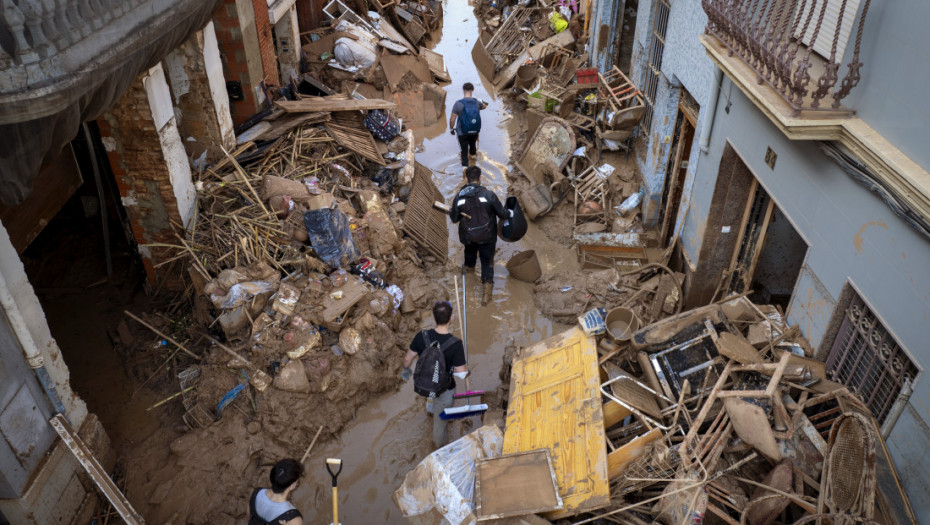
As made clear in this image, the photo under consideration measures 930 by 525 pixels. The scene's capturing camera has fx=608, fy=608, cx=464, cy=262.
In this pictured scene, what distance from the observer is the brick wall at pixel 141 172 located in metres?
7.20

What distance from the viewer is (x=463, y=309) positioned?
8609mm

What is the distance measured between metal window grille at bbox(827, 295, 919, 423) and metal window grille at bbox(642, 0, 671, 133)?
5.89m

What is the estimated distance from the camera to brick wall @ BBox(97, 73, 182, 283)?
720cm

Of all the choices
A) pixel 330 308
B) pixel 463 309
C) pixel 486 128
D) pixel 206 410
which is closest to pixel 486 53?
pixel 486 128

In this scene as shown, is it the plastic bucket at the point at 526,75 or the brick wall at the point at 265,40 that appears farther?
the plastic bucket at the point at 526,75

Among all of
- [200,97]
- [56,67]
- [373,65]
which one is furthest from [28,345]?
[373,65]

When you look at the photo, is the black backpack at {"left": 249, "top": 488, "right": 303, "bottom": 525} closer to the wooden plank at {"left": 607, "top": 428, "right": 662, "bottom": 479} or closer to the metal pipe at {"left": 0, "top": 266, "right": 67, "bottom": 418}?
the metal pipe at {"left": 0, "top": 266, "right": 67, "bottom": 418}

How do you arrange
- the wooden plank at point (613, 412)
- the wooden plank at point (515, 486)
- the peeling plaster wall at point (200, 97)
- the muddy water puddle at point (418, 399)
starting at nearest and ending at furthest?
the wooden plank at point (515, 486) → the wooden plank at point (613, 412) → the muddy water puddle at point (418, 399) → the peeling plaster wall at point (200, 97)

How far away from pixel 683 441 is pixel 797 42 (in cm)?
373

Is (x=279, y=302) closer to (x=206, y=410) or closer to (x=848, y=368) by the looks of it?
(x=206, y=410)

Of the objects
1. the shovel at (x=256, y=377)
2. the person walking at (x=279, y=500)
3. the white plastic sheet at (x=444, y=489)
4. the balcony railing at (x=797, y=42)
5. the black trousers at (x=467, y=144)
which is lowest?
the black trousers at (x=467, y=144)

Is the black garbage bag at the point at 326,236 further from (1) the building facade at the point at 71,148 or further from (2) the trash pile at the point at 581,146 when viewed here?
(2) the trash pile at the point at 581,146

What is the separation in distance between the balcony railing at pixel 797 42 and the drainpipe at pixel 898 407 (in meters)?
2.05

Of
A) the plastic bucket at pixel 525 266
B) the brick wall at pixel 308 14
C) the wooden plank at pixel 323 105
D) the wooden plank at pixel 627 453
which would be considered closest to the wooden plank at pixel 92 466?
the wooden plank at pixel 627 453
